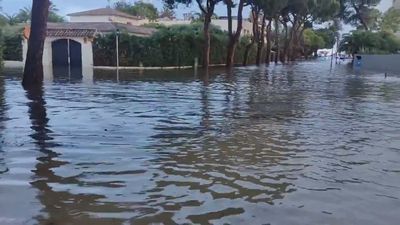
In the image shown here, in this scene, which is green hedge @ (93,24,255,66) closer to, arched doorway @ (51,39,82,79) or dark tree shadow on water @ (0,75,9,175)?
arched doorway @ (51,39,82,79)

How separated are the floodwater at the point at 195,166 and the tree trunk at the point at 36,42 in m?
6.32

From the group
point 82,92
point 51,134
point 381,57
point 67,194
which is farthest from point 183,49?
point 67,194

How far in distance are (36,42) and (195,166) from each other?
14.0m

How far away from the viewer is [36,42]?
1898cm

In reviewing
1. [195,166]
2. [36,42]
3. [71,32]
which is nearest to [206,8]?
[71,32]

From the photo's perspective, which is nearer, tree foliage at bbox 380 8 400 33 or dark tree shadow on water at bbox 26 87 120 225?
dark tree shadow on water at bbox 26 87 120 225

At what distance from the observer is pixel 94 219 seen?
15.6ft

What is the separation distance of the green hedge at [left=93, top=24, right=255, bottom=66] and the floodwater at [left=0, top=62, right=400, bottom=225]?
2799 centimetres

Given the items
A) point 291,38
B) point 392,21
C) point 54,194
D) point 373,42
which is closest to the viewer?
point 54,194

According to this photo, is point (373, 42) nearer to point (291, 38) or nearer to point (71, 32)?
point (291, 38)

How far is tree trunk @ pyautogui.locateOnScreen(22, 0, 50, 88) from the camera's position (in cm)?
1867

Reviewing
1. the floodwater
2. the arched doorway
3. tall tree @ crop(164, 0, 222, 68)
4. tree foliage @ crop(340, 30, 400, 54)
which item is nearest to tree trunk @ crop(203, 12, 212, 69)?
tall tree @ crop(164, 0, 222, 68)

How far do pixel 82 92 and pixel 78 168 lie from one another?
11.3m

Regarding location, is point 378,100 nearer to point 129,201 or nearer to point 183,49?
point 129,201
